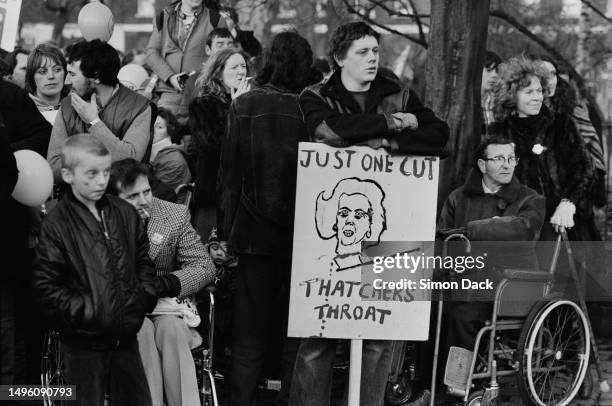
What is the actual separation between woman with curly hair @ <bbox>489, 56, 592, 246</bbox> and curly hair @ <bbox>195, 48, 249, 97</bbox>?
186 centimetres

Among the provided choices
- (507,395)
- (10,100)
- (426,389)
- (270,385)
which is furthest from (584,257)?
(10,100)

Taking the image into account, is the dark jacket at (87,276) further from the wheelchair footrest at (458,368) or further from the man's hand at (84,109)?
the wheelchair footrest at (458,368)

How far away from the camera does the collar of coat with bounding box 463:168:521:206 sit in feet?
25.1

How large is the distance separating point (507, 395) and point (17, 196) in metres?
3.40

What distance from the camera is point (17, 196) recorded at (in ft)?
21.6

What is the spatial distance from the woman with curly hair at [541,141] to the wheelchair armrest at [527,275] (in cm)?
95

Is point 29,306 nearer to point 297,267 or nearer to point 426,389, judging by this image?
point 297,267

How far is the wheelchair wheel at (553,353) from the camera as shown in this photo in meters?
Answer: 7.27

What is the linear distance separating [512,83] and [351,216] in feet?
8.63

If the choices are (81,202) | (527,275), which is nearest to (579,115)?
(527,275)

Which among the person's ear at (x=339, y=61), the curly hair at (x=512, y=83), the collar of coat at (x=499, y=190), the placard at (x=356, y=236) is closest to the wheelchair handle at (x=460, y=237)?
the collar of coat at (x=499, y=190)

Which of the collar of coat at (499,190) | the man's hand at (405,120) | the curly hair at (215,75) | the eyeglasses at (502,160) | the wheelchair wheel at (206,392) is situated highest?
the curly hair at (215,75)

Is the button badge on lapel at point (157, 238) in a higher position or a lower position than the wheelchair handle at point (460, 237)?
lower

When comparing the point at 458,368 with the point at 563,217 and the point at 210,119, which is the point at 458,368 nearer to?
the point at 563,217
